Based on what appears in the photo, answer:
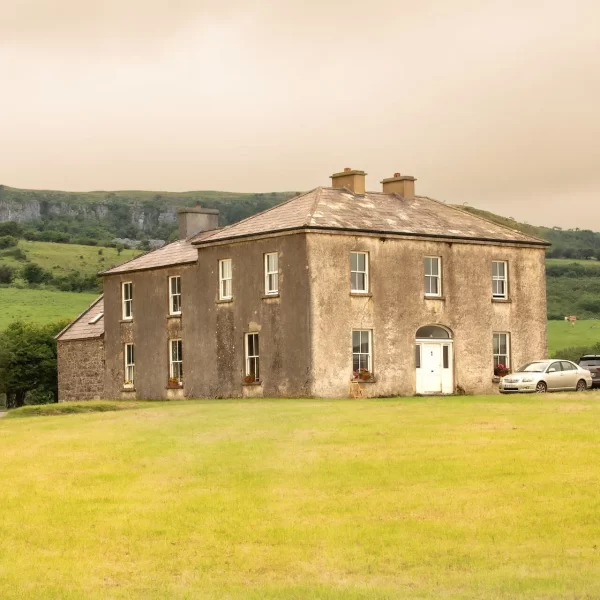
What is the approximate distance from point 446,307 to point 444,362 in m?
2.27

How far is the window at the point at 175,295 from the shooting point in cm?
5534

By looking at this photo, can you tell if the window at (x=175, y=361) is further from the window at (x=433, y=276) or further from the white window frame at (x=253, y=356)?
the window at (x=433, y=276)

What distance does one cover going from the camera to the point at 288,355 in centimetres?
4775

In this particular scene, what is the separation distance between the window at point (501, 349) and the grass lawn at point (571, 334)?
41158 mm

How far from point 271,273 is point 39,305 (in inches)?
2880

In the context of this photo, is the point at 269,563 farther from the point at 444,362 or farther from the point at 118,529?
the point at 444,362

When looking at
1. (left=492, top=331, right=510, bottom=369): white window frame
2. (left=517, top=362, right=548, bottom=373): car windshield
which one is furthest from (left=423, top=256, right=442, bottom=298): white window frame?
(left=517, top=362, right=548, bottom=373): car windshield

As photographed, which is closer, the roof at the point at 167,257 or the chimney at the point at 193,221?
the roof at the point at 167,257

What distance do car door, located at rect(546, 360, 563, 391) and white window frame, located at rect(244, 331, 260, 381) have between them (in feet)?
36.9

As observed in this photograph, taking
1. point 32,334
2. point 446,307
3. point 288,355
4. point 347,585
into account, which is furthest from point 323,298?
point 32,334

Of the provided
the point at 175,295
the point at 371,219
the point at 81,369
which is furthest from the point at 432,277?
the point at 81,369

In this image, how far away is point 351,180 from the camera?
A: 53.8 meters

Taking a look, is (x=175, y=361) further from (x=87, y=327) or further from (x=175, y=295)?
(x=87, y=327)

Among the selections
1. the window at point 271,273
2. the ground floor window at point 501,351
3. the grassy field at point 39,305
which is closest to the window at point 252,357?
the window at point 271,273
